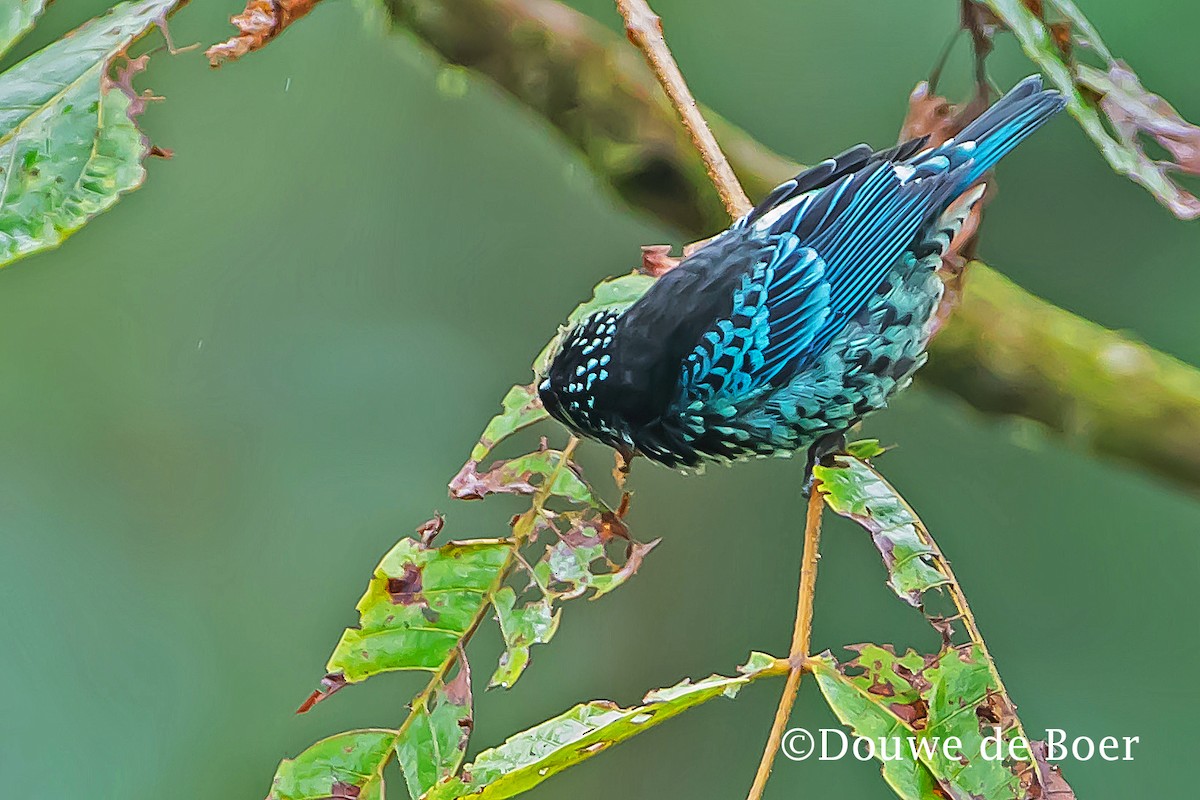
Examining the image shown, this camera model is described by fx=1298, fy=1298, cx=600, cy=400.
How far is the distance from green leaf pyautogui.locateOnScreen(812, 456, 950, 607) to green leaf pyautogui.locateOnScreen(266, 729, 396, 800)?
658 millimetres

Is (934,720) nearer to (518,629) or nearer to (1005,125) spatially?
(518,629)

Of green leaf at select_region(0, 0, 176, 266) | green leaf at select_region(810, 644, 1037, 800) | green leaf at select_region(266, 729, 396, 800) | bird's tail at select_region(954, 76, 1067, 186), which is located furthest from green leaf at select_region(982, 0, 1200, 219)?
green leaf at select_region(266, 729, 396, 800)

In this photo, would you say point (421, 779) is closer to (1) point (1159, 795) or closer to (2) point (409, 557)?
(2) point (409, 557)

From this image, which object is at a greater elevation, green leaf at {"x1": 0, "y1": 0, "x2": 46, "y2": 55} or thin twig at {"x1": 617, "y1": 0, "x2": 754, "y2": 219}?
thin twig at {"x1": 617, "y1": 0, "x2": 754, "y2": 219}

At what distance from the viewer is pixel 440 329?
426 cm

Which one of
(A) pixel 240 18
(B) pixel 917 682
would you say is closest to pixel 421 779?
(B) pixel 917 682

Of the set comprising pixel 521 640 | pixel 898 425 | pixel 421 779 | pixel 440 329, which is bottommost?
pixel 440 329

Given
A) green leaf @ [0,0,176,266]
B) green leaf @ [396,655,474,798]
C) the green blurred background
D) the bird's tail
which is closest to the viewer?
green leaf @ [0,0,176,266]

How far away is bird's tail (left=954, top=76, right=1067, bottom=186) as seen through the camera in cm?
197

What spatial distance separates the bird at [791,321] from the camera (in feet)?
6.14

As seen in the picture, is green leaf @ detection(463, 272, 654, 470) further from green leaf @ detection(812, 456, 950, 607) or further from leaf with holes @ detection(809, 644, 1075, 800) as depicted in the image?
leaf with holes @ detection(809, 644, 1075, 800)

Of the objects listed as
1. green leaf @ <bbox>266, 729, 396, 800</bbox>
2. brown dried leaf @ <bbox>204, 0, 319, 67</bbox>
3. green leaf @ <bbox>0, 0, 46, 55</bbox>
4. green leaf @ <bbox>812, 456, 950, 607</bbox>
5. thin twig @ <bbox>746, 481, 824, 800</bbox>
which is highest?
brown dried leaf @ <bbox>204, 0, 319, 67</bbox>

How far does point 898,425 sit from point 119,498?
8.06 feet

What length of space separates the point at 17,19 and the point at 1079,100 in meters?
1.29
